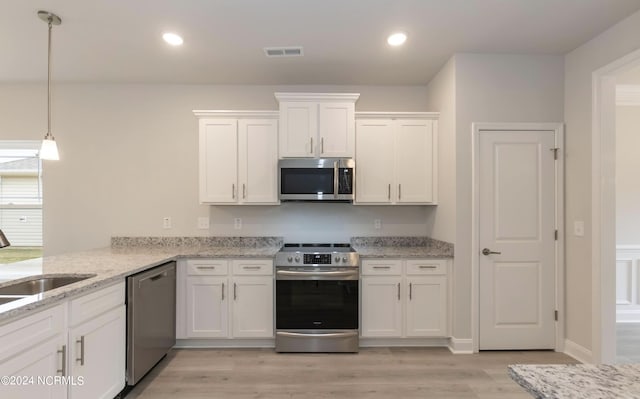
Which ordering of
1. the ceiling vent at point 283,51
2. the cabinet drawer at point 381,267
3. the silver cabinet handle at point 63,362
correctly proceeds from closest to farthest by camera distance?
the silver cabinet handle at point 63,362 → the ceiling vent at point 283,51 → the cabinet drawer at point 381,267

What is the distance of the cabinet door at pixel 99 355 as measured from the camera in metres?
1.89

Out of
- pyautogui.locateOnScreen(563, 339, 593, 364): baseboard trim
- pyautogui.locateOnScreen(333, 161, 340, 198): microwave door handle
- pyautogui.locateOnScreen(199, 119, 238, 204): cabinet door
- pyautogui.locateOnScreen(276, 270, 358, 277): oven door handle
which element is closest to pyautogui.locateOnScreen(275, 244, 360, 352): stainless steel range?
pyautogui.locateOnScreen(276, 270, 358, 277): oven door handle

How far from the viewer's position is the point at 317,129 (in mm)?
3463

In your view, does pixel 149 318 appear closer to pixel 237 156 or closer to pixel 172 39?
pixel 237 156

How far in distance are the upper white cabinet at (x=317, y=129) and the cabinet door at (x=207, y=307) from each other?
1.44 m

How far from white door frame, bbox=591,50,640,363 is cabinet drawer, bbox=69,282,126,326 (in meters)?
3.68

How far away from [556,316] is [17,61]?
5.66 metres

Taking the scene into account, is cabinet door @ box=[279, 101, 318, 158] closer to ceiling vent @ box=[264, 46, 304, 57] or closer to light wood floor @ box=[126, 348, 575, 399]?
ceiling vent @ box=[264, 46, 304, 57]

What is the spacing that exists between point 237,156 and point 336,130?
3.48 feet

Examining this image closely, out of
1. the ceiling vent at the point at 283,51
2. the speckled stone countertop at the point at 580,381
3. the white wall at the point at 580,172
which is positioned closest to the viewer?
the speckled stone countertop at the point at 580,381

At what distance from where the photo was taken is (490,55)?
319 cm

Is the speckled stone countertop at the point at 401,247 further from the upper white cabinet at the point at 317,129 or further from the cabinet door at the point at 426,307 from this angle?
the upper white cabinet at the point at 317,129

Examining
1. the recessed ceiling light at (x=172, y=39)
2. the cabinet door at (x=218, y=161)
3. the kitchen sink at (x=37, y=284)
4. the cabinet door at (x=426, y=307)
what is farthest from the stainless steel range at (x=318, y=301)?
the recessed ceiling light at (x=172, y=39)

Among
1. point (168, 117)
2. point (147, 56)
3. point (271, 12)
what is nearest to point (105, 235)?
point (168, 117)
